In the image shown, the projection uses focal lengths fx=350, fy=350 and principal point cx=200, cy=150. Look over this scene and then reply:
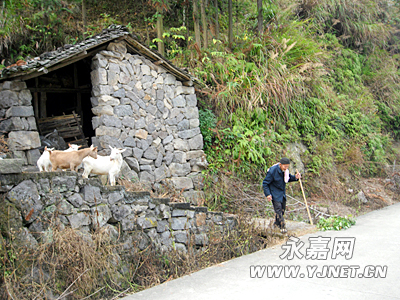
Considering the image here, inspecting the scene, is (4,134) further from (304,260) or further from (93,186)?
(304,260)

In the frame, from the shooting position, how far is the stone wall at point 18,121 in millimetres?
7098

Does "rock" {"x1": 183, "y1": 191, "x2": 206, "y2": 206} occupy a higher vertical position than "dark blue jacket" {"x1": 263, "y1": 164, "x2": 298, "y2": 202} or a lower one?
lower

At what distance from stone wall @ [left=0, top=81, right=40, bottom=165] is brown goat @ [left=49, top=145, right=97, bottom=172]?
5.33 ft

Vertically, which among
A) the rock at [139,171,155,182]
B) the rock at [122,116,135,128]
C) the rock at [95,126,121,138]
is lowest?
the rock at [139,171,155,182]

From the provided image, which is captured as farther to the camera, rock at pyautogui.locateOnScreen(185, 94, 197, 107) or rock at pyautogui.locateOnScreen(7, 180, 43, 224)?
rock at pyautogui.locateOnScreen(185, 94, 197, 107)

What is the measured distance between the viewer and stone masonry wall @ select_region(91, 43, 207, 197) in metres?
7.95

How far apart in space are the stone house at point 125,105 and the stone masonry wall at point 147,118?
22mm

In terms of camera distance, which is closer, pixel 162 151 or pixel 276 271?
pixel 276 271

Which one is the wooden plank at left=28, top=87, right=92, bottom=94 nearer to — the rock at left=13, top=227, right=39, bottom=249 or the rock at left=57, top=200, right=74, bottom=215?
the rock at left=57, top=200, right=74, bottom=215

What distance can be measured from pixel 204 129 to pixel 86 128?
386 cm

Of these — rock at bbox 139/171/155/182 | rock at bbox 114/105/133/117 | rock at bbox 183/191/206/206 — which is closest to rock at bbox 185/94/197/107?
rock at bbox 114/105/133/117

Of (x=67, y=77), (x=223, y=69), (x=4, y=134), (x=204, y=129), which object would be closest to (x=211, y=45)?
(x=223, y=69)

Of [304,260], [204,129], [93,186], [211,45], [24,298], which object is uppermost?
[211,45]

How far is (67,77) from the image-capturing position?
10.4 m
